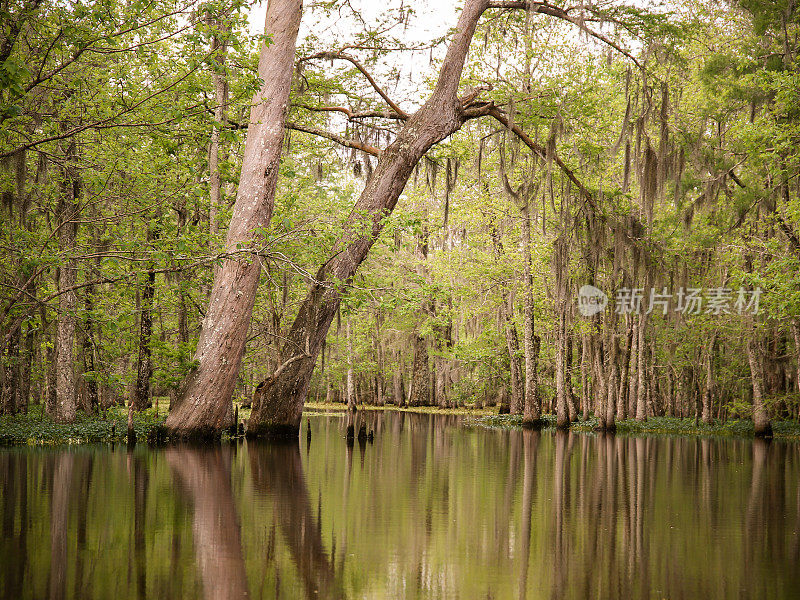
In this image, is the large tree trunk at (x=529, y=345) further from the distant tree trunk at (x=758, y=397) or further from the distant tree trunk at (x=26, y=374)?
the distant tree trunk at (x=26, y=374)

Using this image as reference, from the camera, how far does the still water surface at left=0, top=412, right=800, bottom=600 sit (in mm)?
4688

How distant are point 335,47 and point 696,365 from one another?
19625mm

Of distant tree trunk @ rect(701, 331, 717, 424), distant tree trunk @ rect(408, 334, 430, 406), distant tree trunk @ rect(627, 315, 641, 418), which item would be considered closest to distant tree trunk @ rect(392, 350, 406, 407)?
distant tree trunk @ rect(408, 334, 430, 406)

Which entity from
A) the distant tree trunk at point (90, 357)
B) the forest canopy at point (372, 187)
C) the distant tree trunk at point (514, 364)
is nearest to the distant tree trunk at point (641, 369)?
the forest canopy at point (372, 187)

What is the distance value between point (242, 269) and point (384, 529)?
9.31m

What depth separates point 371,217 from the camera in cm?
1600

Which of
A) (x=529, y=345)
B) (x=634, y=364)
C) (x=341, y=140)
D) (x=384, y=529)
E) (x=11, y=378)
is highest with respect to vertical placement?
(x=341, y=140)

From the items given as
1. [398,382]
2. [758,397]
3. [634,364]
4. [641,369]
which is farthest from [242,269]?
[398,382]

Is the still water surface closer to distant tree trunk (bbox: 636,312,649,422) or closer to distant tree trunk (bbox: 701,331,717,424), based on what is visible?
distant tree trunk (bbox: 636,312,649,422)

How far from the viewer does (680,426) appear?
2684 centimetres

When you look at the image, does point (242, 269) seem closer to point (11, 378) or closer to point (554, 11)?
point (554, 11)

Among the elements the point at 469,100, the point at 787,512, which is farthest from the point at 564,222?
the point at 787,512

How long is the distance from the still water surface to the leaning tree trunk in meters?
1.86

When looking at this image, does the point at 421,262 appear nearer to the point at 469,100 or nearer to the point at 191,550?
the point at 469,100
